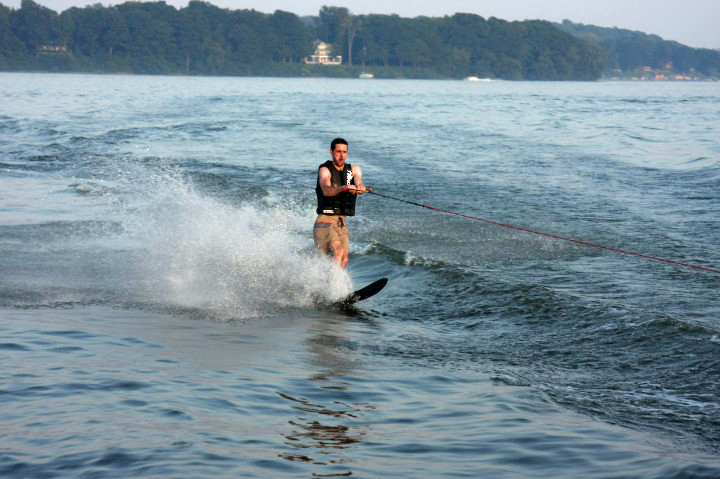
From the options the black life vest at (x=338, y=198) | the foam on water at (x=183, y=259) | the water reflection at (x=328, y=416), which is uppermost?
the black life vest at (x=338, y=198)

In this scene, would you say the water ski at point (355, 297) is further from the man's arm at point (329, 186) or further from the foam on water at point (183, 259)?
the man's arm at point (329, 186)

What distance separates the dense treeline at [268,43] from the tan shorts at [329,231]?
129024 mm

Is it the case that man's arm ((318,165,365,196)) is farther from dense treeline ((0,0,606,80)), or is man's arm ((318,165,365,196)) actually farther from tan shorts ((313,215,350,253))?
dense treeline ((0,0,606,80))

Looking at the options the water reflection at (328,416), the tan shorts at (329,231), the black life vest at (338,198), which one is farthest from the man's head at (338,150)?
the water reflection at (328,416)

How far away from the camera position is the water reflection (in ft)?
14.1

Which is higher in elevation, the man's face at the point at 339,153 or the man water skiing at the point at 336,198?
the man's face at the point at 339,153

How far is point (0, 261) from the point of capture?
9547 mm

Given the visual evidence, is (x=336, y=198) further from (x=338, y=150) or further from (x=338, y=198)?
(x=338, y=150)

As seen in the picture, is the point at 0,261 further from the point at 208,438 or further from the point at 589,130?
the point at 589,130

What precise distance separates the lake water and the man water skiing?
0.79 feet

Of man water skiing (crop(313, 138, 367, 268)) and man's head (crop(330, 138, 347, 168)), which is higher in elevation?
man's head (crop(330, 138, 347, 168))

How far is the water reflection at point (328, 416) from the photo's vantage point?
4.30 meters

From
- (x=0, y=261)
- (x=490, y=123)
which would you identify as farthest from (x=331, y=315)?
(x=490, y=123)

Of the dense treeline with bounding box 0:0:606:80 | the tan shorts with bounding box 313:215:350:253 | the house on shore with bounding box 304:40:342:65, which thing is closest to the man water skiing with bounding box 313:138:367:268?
the tan shorts with bounding box 313:215:350:253
